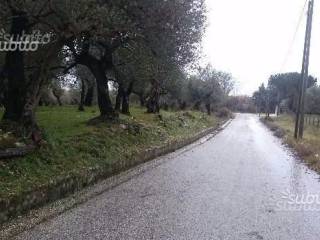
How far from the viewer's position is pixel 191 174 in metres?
14.8

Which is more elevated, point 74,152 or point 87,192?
point 74,152

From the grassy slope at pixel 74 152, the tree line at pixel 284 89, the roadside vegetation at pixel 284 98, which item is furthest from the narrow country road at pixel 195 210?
the tree line at pixel 284 89

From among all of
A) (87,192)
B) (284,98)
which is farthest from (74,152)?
(284,98)

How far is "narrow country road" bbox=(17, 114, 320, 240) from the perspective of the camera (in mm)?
8047

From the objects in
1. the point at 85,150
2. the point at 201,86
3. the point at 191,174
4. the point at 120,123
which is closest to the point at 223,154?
Answer: the point at 120,123

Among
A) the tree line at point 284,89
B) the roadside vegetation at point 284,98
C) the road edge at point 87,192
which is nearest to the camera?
the road edge at point 87,192

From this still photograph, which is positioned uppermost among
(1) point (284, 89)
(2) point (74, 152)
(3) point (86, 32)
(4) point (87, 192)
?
(1) point (284, 89)

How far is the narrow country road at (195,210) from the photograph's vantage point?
805 cm

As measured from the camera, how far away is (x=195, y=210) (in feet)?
32.1

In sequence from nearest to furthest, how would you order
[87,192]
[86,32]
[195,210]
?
[195,210] < [87,192] < [86,32]

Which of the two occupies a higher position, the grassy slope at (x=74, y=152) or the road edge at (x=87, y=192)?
the grassy slope at (x=74, y=152)

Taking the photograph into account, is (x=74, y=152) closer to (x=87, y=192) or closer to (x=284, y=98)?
(x=87, y=192)

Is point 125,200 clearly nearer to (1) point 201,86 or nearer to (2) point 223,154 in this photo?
(2) point 223,154

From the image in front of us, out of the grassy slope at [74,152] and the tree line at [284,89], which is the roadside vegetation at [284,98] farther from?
the grassy slope at [74,152]
